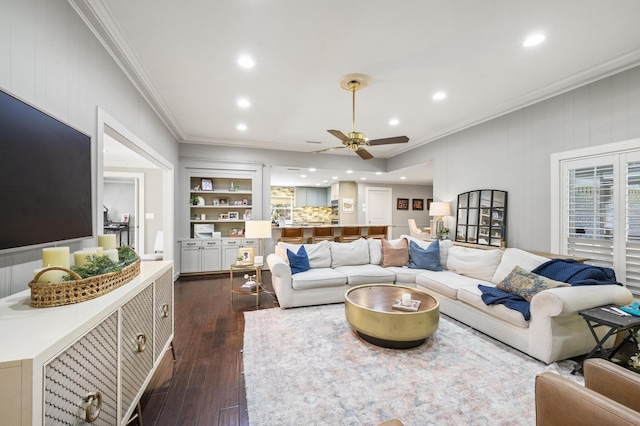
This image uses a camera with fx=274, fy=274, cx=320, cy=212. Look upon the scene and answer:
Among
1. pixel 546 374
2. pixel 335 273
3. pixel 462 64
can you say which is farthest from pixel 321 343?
pixel 462 64

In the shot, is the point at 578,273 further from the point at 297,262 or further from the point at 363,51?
the point at 297,262

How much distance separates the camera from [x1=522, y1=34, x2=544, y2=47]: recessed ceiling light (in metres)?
2.47

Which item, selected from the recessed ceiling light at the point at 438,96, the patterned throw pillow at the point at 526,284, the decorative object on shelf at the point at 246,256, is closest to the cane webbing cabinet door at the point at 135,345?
the decorative object on shelf at the point at 246,256

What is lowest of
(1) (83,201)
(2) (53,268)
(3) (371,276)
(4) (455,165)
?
(3) (371,276)

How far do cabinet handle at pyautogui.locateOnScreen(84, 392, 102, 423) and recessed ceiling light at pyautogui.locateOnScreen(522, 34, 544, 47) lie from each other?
154 inches

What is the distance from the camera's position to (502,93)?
3680mm

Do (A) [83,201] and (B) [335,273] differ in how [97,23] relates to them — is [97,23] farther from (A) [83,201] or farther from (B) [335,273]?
(B) [335,273]

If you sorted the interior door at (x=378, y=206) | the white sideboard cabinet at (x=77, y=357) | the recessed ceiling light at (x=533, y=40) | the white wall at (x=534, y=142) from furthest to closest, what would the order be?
1. the interior door at (x=378, y=206)
2. the white wall at (x=534, y=142)
3. the recessed ceiling light at (x=533, y=40)
4. the white sideboard cabinet at (x=77, y=357)

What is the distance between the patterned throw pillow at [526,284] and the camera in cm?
260

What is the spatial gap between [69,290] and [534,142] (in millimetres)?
5059

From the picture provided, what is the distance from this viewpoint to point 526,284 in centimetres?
274

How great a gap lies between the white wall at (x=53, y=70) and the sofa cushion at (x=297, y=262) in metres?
2.35

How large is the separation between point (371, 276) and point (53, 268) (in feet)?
11.5

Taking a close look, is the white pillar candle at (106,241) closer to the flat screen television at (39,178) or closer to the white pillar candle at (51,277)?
the flat screen television at (39,178)
